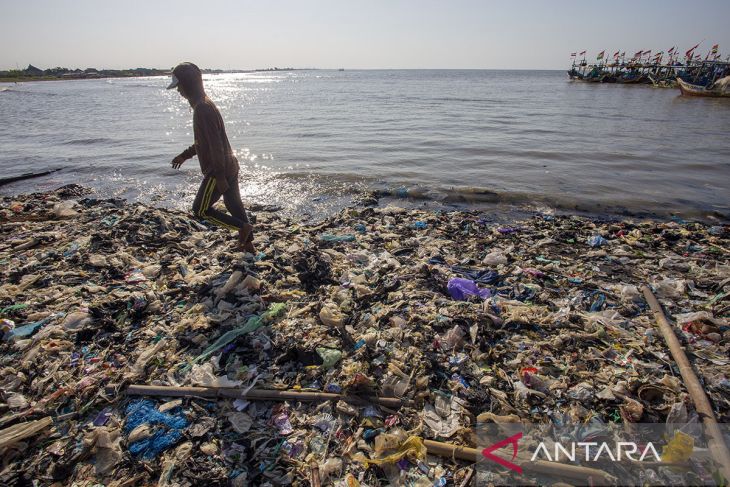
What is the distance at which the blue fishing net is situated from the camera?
2.62 meters

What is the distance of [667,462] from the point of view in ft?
7.86

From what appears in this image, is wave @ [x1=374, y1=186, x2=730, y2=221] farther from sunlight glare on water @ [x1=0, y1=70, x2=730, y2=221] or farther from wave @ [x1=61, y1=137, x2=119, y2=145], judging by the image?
wave @ [x1=61, y1=137, x2=119, y2=145]

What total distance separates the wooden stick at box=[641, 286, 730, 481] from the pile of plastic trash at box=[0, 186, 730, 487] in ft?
0.27

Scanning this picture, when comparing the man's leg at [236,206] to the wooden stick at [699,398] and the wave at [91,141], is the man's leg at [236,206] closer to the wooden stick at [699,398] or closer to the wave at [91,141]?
the wooden stick at [699,398]

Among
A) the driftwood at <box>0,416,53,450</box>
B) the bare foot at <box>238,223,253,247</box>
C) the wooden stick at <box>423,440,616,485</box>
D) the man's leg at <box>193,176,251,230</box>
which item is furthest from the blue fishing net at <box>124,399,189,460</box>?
the bare foot at <box>238,223,253,247</box>

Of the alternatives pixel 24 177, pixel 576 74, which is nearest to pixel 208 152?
pixel 24 177

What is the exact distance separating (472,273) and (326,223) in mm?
3457

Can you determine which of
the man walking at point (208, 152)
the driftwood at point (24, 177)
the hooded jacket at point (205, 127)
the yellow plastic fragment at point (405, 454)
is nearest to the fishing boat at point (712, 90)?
the man walking at point (208, 152)

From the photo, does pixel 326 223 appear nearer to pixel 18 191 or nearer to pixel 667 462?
pixel 667 462

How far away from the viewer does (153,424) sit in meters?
2.79

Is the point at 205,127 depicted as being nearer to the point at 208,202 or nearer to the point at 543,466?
the point at 208,202

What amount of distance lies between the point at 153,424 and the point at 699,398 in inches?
167

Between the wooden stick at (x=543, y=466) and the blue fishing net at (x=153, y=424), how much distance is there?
1907 millimetres

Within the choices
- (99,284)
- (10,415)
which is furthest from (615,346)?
(99,284)
